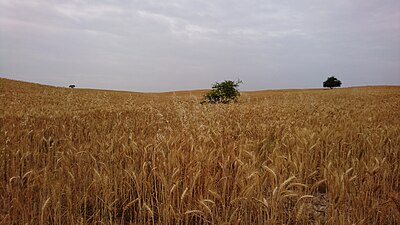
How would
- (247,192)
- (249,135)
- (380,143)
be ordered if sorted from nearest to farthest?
1. (247,192)
2. (380,143)
3. (249,135)

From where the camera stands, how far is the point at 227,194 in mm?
2678

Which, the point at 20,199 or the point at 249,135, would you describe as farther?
the point at 249,135

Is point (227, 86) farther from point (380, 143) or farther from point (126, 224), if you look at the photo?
point (126, 224)

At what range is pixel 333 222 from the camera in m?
2.11

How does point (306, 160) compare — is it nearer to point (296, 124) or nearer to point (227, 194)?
point (227, 194)

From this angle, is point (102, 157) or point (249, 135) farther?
point (249, 135)

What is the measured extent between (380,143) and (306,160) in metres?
1.43

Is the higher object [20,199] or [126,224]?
[20,199]

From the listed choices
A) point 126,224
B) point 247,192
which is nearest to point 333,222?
point 247,192

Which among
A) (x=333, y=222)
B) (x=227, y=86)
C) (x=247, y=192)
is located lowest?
(x=333, y=222)

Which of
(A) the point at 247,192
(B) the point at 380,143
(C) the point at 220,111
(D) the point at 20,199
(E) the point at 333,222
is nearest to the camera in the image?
(E) the point at 333,222

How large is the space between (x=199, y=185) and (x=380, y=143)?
296 cm

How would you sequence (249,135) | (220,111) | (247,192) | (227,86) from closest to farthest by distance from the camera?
1. (247,192)
2. (249,135)
3. (220,111)
4. (227,86)

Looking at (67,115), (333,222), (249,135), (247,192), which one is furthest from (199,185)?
(67,115)
